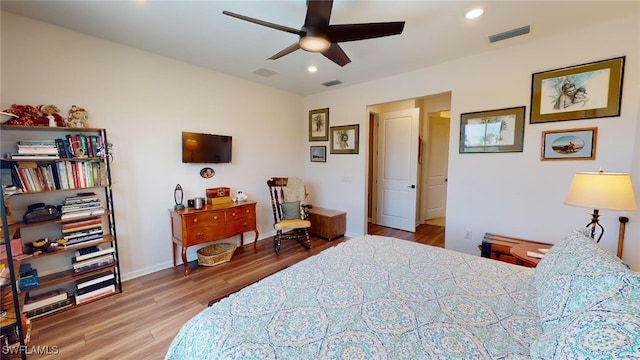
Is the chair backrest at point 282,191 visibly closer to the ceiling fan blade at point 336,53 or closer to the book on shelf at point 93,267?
the book on shelf at point 93,267

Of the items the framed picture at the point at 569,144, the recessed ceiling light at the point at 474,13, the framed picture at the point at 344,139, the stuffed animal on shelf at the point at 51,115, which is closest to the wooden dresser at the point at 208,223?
the stuffed animal on shelf at the point at 51,115

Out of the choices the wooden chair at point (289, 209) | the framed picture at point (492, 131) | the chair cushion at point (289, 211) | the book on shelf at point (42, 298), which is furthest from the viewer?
the chair cushion at point (289, 211)

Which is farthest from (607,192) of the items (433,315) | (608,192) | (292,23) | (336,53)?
(292,23)

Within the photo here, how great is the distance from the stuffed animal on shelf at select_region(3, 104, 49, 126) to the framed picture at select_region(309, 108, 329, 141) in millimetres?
3544

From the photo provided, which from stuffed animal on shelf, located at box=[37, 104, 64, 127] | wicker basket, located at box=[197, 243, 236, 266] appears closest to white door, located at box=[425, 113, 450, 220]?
wicker basket, located at box=[197, 243, 236, 266]

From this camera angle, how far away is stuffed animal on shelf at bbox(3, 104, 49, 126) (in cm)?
206

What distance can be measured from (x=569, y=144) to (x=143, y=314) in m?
4.43

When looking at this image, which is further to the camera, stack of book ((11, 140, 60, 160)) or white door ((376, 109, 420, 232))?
white door ((376, 109, 420, 232))

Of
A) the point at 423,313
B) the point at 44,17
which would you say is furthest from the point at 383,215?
the point at 44,17

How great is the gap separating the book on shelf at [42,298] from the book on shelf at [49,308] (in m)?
0.03

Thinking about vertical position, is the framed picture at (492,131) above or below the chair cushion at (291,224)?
above

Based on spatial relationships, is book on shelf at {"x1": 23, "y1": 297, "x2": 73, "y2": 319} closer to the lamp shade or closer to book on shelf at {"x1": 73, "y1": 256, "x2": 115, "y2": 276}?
book on shelf at {"x1": 73, "y1": 256, "x2": 115, "y2": 276}

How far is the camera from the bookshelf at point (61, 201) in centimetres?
210

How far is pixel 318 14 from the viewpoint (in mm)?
1726
